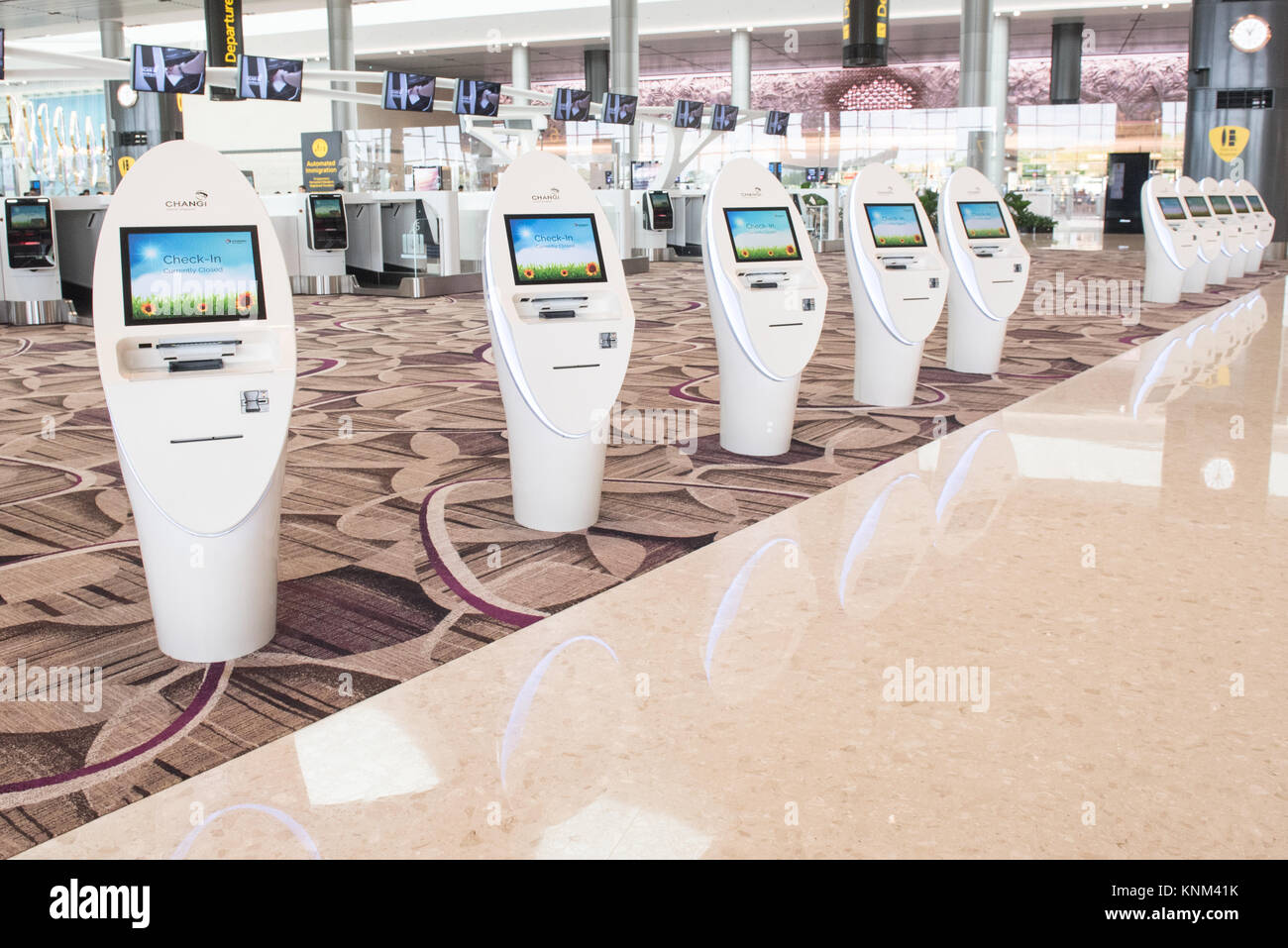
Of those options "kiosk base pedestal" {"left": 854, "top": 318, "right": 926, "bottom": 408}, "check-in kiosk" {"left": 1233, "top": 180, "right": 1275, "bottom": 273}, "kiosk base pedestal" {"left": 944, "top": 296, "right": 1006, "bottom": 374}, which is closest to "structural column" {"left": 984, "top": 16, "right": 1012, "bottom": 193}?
"check-in kiosk" {"left": 1233, "top": 180, "right": 1275, "bottom": 273}

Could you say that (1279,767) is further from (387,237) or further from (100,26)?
(100,26)

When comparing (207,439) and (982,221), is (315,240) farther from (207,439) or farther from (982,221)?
(207,439)

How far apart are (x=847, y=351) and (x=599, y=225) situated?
4676 millimetres

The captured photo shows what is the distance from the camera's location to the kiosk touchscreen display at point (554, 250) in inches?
159

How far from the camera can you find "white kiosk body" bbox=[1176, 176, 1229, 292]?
13.0m

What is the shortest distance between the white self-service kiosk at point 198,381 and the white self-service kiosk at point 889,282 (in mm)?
3825

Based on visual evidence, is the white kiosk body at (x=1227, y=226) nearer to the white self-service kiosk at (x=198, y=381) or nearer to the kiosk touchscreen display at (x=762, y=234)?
the kiosk touchscreen display at (x=762, y=234)

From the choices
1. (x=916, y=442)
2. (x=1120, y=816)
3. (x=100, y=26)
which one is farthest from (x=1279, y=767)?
(x=100, y=26)

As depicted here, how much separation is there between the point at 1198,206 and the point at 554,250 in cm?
1184

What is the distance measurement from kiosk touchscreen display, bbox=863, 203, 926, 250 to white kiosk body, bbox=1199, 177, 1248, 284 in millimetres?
9095

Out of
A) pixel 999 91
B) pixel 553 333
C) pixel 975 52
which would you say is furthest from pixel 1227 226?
pixel 999 91

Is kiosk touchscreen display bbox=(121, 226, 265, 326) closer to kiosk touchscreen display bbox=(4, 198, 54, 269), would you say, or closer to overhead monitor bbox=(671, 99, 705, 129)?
kiosk touchscreen display bbox=(4, 198, 54, 269)

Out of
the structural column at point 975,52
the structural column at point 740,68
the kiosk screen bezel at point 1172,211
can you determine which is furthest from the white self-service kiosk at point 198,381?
the structural column at point 740,68

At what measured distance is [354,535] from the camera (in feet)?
13.1
